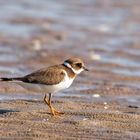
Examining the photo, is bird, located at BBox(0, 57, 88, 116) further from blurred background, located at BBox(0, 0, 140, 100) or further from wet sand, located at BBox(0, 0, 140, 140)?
blurred background, located at BBox(0, 0, 140, 100)

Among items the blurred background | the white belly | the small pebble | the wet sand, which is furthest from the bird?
the small pebble

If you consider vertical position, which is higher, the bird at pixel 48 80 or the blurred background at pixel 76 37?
the blurred background at pixel 76 37

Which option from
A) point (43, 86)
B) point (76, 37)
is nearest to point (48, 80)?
point (43, 86)

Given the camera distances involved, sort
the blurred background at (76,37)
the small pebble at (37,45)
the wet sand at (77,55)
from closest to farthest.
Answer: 1. the wet sand at (77,55)
2. the blurred background at (76,37)
3. the small pebble at (37,45)

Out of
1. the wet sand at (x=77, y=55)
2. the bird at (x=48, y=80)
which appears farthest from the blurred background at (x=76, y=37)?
the bird at (x=48, y=80)

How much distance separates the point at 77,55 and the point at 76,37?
2436mm

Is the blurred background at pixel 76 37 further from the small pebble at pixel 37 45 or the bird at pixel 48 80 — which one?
the bird at pixel 48 80

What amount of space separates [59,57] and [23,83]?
16.8 feet

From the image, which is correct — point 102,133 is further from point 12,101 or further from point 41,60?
point 41,60

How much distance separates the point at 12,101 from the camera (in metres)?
9.16

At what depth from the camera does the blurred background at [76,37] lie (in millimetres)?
12125

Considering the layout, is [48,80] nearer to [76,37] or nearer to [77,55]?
[77,55]

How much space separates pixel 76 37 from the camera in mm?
16312

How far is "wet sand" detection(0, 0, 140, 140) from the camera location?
768cm
